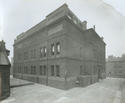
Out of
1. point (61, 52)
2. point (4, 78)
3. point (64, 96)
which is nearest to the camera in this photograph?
point (4, 78)

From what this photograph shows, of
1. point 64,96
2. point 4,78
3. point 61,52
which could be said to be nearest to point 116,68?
point 61,52

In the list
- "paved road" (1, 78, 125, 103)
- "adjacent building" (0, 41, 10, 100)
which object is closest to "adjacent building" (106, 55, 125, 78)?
"paved road" (1, 78, 125, 103)

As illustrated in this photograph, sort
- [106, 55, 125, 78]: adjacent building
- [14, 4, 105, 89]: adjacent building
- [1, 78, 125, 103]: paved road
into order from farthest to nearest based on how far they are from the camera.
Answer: [106, 55, 125, 78]: adjacent building, [14, 4, 105, 89]: adjacent building, [1, 78, 125, 103]: paved road

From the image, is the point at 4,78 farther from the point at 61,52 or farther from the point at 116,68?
the point at 116,68

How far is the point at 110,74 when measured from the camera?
36.2m

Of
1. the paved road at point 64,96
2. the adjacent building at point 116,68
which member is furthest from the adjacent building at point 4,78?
the adjacent building at point 116,68

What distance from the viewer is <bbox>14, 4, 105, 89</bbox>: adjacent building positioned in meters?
13.5

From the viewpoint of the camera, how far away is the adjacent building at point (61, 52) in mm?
13508

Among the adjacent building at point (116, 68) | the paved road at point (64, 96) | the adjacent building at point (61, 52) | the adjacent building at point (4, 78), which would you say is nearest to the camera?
the paved road at point (64, 96)

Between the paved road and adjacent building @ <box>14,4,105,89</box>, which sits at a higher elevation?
adjacent building @ <box>14,4,105,89</box>

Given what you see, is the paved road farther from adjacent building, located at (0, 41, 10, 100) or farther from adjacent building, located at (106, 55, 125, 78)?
adjacent building, located at (106, 55, 125, 78)

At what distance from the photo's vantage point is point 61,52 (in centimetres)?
1355

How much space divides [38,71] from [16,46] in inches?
564

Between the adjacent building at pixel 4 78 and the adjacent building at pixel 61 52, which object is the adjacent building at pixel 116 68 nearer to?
the adjacent building at pixel 61 52
